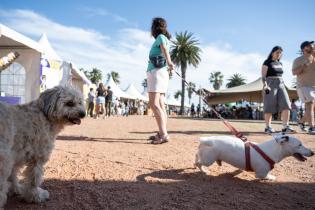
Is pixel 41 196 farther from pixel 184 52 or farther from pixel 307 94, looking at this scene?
pixel 184 52

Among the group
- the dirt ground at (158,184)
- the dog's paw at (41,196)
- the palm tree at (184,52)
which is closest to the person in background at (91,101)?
the dirt ground at (158,184)

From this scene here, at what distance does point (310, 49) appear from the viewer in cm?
767

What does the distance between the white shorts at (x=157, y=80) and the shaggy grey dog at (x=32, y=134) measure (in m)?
2.69

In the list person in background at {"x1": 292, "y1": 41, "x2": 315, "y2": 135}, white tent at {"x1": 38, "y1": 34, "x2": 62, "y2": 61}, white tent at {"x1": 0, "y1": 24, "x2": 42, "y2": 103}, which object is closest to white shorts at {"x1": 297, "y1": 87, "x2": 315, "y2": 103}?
person in background at {"x1": 292, "y1": 41, "x2": 315, "y2": 135}

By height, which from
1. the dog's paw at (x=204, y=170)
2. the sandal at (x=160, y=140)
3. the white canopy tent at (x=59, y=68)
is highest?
the white canopy tent at (x=59, y=68)

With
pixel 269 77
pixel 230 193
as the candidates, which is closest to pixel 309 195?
pixel 230 193

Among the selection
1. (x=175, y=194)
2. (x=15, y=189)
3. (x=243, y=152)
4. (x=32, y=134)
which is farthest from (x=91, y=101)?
(x=32, y=134)

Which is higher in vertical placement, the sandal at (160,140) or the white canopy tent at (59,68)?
the white canopy tent at (59,68)

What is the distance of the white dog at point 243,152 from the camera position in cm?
358

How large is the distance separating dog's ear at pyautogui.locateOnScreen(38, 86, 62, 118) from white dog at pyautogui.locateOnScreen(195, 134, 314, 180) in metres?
1.86

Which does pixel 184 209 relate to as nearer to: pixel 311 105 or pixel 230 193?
pixel 230 193

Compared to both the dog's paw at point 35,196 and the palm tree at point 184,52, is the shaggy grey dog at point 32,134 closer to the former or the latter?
the dog's paw at point 35,196

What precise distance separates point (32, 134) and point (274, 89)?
647cm

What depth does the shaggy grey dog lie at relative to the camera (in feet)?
7.36
